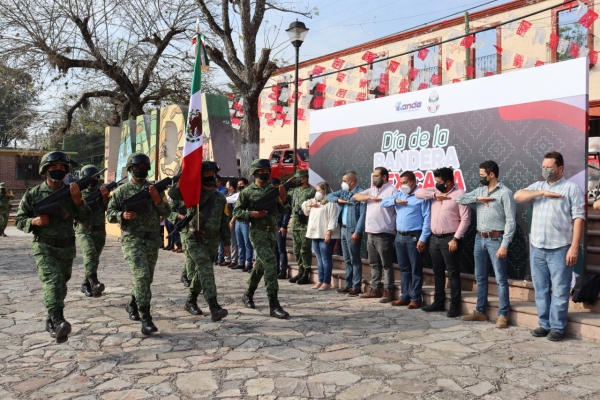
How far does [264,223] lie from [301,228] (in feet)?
7.81

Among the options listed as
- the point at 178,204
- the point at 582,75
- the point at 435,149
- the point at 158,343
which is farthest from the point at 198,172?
the point at 582,75

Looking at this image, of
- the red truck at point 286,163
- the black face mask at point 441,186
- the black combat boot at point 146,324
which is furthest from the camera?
the red truck at point 286,163

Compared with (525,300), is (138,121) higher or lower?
higher

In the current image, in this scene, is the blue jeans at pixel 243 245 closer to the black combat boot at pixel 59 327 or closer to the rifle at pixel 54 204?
the rifle at pixel 54 204

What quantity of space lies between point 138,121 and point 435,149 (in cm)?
1206

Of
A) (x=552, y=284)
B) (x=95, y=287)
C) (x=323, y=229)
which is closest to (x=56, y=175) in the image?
(x=95, y=287)

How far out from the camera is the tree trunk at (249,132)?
1384cm

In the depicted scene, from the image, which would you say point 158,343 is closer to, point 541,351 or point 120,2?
point 541,351

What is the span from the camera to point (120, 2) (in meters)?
17.9

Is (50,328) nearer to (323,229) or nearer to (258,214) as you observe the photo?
(258,214)

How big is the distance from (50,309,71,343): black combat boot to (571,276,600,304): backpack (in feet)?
18.1

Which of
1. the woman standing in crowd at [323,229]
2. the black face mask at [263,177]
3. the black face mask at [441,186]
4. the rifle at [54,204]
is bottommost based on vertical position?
the woman standing in crowd at [323,229]


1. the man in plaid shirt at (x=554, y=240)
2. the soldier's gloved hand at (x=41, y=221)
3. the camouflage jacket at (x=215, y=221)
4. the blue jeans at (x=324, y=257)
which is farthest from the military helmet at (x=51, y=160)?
the man in plaid shirt at (x=554, y=240)

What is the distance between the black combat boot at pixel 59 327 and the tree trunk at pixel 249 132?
8.57 metres
